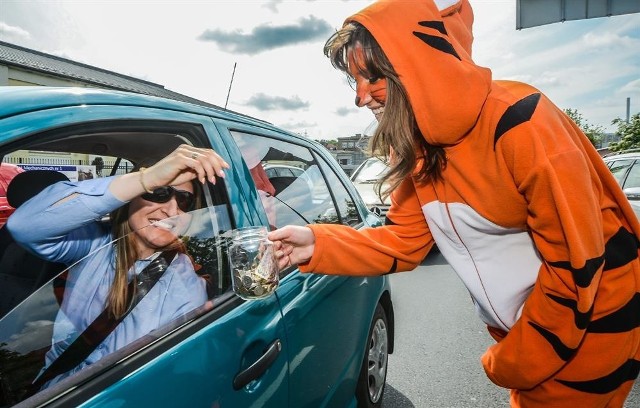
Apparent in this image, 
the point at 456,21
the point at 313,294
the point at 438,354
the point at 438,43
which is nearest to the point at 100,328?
the point at 313,294

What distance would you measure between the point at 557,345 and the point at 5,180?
1853 mm

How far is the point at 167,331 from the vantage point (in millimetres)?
1058

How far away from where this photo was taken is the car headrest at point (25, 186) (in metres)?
1.32

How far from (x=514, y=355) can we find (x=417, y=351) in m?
2.45

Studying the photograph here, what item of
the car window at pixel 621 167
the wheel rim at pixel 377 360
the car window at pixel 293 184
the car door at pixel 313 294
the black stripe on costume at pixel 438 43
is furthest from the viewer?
the car window at pixel 621 167

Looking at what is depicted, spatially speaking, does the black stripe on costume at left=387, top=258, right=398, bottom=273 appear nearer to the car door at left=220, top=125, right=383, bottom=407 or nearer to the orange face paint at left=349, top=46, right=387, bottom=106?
the car door at left=220, top=125, right=383, bottom=407

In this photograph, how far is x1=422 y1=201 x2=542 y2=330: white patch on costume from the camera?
1217mm

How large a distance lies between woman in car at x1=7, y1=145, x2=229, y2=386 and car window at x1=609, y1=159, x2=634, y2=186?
262 inches

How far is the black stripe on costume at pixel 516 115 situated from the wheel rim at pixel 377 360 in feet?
5.90

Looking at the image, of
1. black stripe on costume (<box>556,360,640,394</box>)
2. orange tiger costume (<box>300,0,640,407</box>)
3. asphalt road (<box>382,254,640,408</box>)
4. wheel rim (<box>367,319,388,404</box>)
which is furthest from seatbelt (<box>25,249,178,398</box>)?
asphalt road (<box>382,254,640,408</box>)

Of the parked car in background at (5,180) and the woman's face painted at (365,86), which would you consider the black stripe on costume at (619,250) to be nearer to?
the woman's face painted at (365,86)

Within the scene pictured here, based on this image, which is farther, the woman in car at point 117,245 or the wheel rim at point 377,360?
the wheel rim at point 377,360

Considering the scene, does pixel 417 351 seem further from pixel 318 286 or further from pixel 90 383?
pixel 90 383

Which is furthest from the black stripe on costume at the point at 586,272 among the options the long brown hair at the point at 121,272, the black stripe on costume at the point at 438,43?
the long brown hair at the point at 121,272
